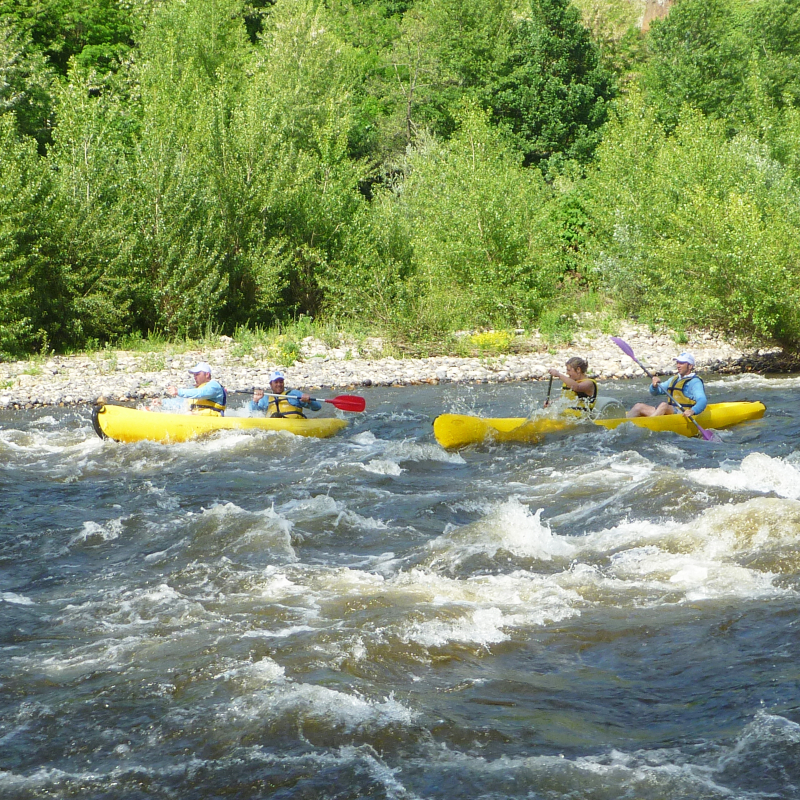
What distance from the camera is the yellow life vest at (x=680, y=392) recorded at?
10492 millimetres

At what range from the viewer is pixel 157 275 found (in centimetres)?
1889

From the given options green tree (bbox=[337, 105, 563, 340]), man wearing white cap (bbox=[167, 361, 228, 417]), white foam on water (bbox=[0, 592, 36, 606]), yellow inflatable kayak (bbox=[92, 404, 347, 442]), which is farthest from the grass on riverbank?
white foam on water (bbox=[0, 592, 36, 606])

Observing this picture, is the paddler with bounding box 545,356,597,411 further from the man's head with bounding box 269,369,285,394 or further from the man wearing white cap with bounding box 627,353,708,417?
the man's head with bounding box 269,369,285,394

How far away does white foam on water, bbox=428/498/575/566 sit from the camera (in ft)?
20.7

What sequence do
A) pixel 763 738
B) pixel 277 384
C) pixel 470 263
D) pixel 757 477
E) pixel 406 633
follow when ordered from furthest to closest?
pixel 470 263
pixel 277 384
pixel 757 477
pixel 406 633
pixel 763 738

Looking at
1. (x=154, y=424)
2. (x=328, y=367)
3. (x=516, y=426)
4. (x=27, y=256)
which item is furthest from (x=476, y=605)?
(x=27, y=256)

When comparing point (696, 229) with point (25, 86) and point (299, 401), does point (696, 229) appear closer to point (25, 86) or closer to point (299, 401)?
point (299, 401)

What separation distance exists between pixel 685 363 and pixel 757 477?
8.64 ft

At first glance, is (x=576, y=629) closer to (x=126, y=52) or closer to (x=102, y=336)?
(x=102, y=336)

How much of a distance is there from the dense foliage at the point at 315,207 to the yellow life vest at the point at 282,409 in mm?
7642

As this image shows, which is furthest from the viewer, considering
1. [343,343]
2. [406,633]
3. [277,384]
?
[343,343]

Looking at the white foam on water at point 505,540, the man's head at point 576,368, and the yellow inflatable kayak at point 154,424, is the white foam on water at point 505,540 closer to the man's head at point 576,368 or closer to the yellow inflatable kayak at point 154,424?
the man's head at point 576,368

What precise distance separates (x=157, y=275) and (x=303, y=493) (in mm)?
11885

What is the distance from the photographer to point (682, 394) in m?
10.6
